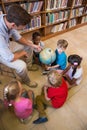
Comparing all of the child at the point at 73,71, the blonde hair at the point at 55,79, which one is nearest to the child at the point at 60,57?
the child at the point at 73,71

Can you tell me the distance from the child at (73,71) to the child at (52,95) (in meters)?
0.29

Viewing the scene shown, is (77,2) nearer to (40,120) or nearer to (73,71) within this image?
(73,71)

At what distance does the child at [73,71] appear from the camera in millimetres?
1471

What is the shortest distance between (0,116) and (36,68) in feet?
2.92

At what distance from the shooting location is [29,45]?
1.61m

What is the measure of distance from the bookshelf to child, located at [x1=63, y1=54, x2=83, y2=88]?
1.23 metres

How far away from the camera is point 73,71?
154 cm

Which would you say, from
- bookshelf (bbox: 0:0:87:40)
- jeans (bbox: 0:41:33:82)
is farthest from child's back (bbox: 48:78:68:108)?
bookshelf (bbox: 0:0:87:40)

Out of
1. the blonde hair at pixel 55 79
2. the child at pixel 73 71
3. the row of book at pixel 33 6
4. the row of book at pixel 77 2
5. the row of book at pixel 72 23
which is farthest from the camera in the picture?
the row of book at pixel 72 23

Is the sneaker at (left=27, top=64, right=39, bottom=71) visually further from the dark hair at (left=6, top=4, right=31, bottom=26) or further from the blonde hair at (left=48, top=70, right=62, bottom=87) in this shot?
the dark hair at (left=6, top=4, right=31, bottom=26)

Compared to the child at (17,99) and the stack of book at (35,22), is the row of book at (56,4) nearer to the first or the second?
the stack of book at (35,22)

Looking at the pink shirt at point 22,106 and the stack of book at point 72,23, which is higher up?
the stack of book at point 72,23

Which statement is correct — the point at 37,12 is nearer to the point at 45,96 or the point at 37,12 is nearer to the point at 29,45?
the point at 29,45

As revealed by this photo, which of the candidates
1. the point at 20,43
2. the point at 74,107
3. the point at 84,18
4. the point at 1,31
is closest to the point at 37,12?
the point at 20,43
